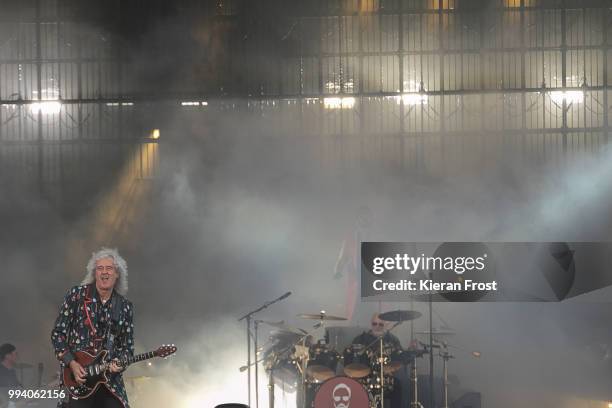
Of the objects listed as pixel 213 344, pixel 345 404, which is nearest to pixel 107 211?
pixel 213 344

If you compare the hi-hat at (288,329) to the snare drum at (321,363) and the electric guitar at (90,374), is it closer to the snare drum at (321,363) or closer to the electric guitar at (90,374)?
the snare drum at (321,363)

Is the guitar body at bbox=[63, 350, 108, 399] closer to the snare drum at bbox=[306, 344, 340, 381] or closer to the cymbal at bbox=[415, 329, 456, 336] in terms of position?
the snare drum at bbox=[306, 344, 340, 381]

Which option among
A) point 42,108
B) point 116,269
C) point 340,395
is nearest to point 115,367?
point 116,269

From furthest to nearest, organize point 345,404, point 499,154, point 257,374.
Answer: point 499,154, point 257,374, point 345,404

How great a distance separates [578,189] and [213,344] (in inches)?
154

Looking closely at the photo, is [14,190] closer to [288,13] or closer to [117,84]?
[117,84]

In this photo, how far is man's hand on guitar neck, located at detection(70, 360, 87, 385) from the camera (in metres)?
5.05

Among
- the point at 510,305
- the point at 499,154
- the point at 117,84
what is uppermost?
the point at 117,84

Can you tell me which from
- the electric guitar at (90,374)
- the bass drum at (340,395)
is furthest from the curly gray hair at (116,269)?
the bass drum at (340,395)

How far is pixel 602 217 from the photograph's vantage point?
959 cm

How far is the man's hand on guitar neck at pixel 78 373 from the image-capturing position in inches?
199

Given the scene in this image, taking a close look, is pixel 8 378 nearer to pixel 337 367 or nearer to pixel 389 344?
A: pixel 337 367

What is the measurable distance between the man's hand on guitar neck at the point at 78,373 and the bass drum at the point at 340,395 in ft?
10.9

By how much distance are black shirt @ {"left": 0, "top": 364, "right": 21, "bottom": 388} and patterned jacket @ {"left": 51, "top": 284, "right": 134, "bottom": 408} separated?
4.34 meters
